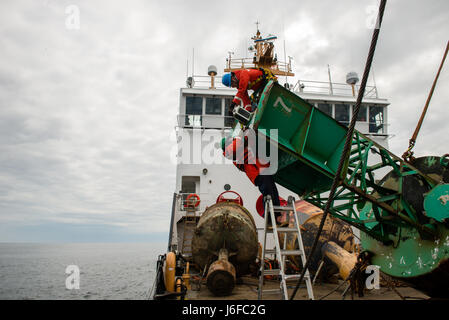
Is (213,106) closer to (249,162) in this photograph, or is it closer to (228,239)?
(228,239)

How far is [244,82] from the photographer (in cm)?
524

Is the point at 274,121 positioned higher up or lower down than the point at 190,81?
lower down

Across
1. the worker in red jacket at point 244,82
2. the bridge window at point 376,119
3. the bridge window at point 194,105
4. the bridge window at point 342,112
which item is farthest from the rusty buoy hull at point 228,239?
the bridge window at point 376,119

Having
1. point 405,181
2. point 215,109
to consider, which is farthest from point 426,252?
point 215,109

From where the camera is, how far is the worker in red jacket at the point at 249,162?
5.41 metres

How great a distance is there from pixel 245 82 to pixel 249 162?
1.51 metres

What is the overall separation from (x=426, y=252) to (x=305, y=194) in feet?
6.82

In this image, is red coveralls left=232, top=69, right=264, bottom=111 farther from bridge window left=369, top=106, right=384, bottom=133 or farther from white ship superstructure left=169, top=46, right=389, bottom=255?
bridge window left=369, top=106, right=384, bottom=133

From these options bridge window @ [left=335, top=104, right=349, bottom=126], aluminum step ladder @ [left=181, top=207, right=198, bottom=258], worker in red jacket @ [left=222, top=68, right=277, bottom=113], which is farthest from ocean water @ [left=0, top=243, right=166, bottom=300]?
bridge window @ [left=335, top=104, right=349, bottom=126]

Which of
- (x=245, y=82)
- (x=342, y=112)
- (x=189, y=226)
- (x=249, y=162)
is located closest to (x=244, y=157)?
(x=249, y=162)

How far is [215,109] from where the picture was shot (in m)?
14.7

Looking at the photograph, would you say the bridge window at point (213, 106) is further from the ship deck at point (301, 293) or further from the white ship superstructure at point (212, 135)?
the ship deck at point (301, 293)
